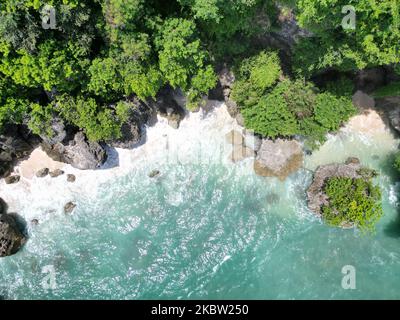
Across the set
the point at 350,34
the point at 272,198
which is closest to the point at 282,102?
the point at 350,34

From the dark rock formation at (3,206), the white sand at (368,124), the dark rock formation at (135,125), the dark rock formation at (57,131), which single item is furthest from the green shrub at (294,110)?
the dark rock formation at (3,206)

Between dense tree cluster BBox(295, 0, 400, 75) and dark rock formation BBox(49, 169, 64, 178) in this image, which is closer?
dense tree cluster BBox(295, 0, 400, 75)

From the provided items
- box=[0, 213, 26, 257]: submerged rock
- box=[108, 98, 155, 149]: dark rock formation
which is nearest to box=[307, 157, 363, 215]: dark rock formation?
box=[108, 98, 155, 149]: dark rock formation

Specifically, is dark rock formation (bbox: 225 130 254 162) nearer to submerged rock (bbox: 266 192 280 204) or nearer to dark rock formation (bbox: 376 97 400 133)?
submerged rock (bbox: 266 192 280 204)

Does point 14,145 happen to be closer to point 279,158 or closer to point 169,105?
point 169,105

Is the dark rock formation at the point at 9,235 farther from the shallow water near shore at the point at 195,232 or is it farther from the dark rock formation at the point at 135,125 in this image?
the dark rock formation at the point at 135,125

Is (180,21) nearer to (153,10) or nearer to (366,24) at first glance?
(153,10)
